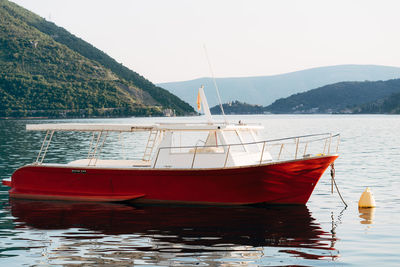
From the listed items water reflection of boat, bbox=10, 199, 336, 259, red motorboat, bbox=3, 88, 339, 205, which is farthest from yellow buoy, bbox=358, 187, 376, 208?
water reflection of boat, bbox=10, 199, 336, 259

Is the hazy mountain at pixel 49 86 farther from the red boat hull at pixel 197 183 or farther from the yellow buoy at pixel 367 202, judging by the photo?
the yellow buoy at pixel 367 202

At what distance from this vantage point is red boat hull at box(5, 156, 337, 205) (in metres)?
16.8

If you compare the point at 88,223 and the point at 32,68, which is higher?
the point at 32,68

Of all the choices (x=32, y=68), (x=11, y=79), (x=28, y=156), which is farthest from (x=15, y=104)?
(x=28, y=156)

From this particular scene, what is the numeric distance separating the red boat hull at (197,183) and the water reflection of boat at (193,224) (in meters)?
0.33

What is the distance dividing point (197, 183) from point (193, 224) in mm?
2437

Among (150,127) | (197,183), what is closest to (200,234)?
(197,183)

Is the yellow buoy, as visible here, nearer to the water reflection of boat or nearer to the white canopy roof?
the water reflection of boat

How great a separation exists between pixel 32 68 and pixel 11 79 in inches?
699

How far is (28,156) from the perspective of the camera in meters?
35.8

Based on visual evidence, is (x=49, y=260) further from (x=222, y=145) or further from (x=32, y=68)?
(x=32, y=68)

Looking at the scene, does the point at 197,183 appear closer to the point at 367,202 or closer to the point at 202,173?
the point at 202,173

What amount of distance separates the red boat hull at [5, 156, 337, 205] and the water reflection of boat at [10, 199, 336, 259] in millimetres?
332

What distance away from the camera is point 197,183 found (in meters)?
17.1
